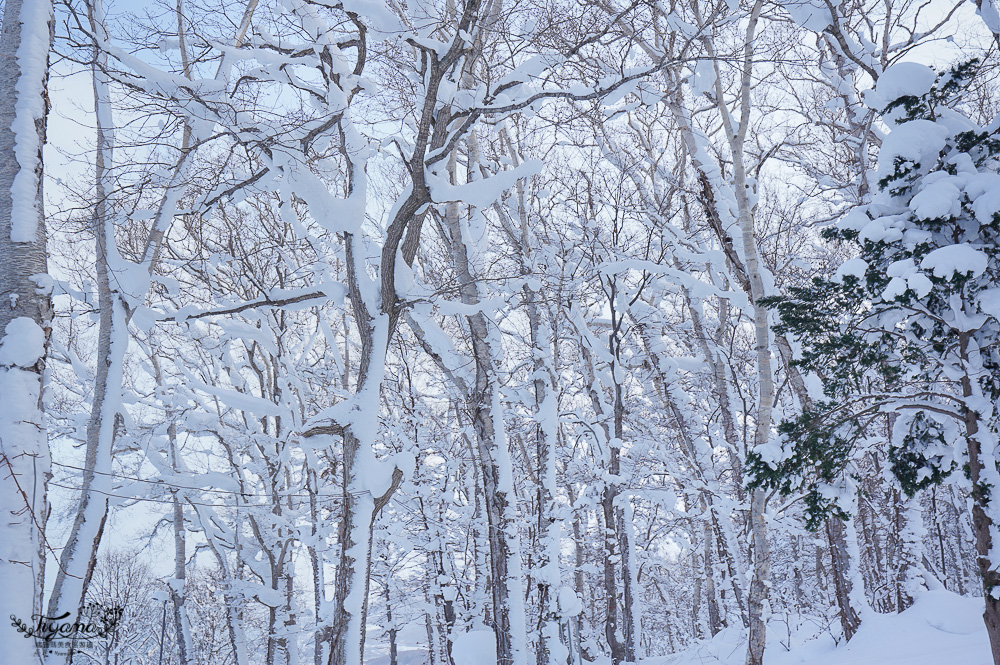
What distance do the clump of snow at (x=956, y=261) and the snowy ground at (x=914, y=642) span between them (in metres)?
4.33

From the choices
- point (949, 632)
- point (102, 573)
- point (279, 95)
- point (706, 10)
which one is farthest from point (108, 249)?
point (102, 573)

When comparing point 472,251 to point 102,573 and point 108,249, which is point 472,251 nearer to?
point 108,249

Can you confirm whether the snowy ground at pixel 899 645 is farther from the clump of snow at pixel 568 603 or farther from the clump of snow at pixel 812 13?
the clump of snow at pixel 812 13

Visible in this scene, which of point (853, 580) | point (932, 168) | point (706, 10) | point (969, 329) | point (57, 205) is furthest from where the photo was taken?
point (853, 580)

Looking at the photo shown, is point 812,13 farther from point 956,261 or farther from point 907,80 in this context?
point 956,261

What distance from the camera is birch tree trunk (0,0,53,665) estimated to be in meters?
3.43

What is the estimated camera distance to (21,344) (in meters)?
3.73

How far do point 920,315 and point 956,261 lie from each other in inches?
38.1

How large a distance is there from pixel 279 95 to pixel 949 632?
1078 centimetres

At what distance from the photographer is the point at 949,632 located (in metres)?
7.84

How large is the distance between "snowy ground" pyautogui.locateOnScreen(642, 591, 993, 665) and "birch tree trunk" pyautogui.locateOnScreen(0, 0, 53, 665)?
315 inches

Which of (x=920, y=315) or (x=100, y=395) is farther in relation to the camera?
(x=100, y=395)

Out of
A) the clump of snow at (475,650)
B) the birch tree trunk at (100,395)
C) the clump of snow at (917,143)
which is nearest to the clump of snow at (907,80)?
the clump of snow at (917,143)
